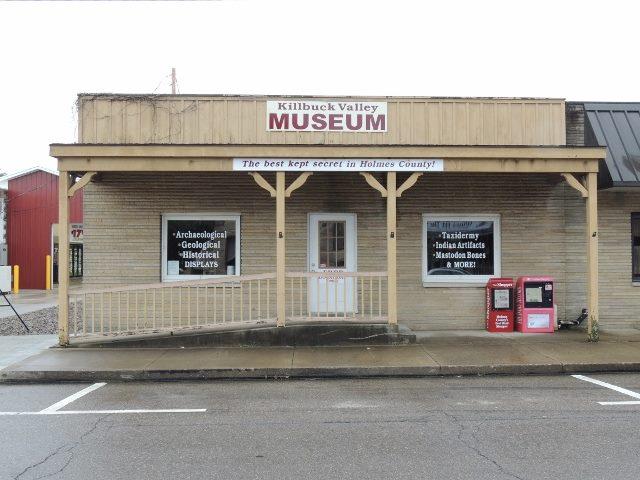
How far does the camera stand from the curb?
8070 millimetres

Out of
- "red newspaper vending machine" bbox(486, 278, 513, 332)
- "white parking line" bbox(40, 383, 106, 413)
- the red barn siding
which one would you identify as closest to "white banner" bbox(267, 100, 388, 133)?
"red newspaper vending machine" bbox(486, 278, 513, 332)

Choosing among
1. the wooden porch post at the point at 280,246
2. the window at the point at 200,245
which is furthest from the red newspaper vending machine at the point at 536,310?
the window at the point at 200,245

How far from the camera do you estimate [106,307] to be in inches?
439

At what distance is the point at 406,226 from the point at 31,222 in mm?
21056

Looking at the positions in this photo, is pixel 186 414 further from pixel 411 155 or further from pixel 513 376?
pixel 411 155

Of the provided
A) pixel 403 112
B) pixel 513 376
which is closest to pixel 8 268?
pixel 403 112

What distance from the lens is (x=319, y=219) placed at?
1148cm

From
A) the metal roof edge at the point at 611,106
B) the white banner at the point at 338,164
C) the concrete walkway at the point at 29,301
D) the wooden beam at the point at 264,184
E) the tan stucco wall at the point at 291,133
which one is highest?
the metal roof edge at the point at 611,106

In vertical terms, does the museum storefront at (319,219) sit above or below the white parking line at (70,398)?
above

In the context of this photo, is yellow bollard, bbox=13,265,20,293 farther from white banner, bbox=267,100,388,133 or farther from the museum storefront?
white banner, bbox=267,100,388,133

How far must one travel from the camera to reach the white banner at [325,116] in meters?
11.1

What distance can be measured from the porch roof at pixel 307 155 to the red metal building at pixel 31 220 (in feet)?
60.6

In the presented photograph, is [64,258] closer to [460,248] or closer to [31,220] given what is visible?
[460,248]

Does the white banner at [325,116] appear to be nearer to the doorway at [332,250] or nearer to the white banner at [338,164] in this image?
the white banner at [338,164]
